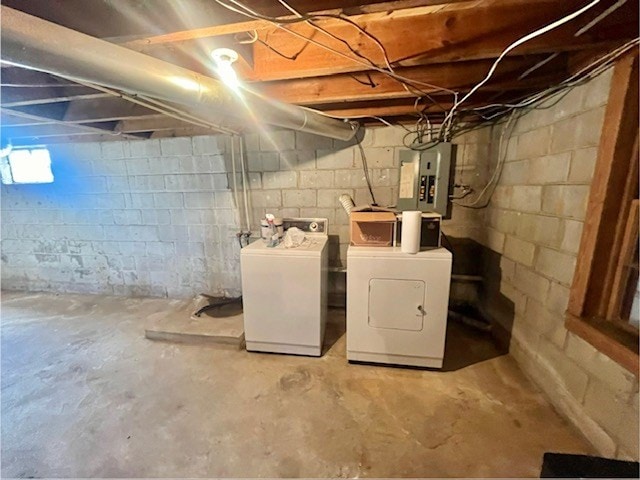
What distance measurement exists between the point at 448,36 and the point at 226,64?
106cm

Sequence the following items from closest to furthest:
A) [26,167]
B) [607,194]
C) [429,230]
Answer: [607,194], [429,230], [26,167]

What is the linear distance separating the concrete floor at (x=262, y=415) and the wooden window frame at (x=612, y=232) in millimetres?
626

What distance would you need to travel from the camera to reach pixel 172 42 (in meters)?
1.26

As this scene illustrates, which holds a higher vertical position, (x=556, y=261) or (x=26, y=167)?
(x=26, y=167)

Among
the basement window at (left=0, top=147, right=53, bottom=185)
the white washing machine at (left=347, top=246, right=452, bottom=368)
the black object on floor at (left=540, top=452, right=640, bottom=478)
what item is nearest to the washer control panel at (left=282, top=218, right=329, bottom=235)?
the white washing machine at (left=347, top=246, right=452, bottom=368)

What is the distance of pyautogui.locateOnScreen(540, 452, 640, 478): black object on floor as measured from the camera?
0.93 meters

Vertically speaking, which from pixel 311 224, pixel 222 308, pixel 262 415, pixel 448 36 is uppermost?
pixel 448 36

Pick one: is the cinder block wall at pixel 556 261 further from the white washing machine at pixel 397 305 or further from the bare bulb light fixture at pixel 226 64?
the bare bulb light fixture at pixel 226 64

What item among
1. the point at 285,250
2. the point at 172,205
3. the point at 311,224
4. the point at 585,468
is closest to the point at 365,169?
the point at 311,224

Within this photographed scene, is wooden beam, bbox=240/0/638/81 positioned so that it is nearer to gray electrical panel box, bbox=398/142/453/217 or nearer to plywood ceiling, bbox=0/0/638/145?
plywood ceiling, bbox=0/0/638/145

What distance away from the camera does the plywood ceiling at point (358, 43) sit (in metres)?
1.02

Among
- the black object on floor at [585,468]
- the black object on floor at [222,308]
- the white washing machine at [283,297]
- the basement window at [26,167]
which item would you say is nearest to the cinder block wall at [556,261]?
the black object on floor at [585,468]

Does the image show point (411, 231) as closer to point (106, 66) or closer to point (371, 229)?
point (371, 229)

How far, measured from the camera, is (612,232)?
1329 millimetres
